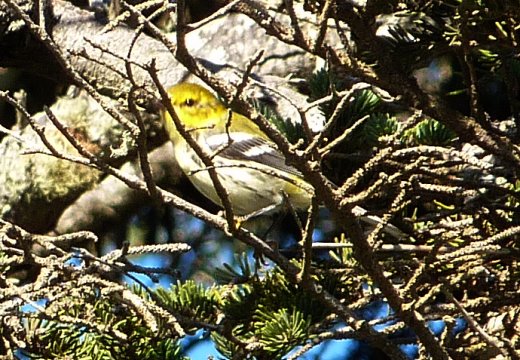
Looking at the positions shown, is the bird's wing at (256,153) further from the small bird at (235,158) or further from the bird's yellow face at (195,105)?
the bird's yellow face at (195,105)

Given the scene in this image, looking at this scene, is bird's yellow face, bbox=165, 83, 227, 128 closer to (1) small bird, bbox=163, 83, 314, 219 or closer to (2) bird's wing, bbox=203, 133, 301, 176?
(1) small bird, bbox=163, 83, 314, 219

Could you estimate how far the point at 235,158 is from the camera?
302cm

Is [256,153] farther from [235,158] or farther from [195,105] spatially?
[195,105]

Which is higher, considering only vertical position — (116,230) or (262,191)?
(116,230)

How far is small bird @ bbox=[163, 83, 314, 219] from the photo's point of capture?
2855 millimetres

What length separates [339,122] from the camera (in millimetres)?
2299

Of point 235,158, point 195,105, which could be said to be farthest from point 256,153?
point 195,105

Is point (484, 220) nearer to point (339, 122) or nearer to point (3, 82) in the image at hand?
point (339, 122)

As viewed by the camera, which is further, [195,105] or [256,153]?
[195,105]

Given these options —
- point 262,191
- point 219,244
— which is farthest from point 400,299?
point 219,244

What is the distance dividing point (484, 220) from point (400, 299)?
46 cm

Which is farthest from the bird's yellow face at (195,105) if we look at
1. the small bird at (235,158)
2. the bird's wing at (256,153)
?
the bird's wing at (256,153)

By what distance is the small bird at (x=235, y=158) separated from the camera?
2855mm

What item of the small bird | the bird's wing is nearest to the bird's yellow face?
the small bird
